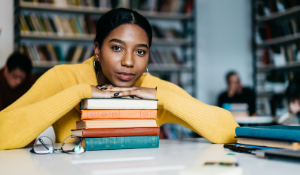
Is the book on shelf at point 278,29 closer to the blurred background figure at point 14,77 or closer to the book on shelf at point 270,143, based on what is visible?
the blurred background figure at point 14,77

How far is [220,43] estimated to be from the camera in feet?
15.1

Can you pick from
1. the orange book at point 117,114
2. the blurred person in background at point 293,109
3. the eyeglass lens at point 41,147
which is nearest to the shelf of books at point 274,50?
the blurred person in background at point 293,109

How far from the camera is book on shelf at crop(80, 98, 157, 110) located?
2.84ft

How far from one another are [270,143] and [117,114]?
46 centimetres

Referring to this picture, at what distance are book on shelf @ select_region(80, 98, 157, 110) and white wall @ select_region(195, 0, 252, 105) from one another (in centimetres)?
367

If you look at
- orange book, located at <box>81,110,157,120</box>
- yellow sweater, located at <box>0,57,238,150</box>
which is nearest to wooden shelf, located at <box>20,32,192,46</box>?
yellow sweater, located at <box>0,57,238,150</box>

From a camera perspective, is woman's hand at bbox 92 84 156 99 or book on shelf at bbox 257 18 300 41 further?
book on shelf at bbox 257 18 300 41

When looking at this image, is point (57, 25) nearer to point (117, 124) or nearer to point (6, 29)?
point (6, 29)

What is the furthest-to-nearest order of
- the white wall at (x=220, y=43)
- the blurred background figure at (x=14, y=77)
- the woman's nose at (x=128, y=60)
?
1. the white wall at (x=220, y=43)
2. the blurred background figure at (x=14, y=77)
3. the woman's nose at (x=128, y=60)

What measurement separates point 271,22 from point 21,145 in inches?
170

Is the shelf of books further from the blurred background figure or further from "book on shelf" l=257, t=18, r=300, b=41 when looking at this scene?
the blurred background figure

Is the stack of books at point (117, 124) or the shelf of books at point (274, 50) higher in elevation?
the shelf of books at point (274, 50)

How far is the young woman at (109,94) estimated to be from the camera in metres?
0.97

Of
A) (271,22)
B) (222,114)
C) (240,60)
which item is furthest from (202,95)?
(222,114)
